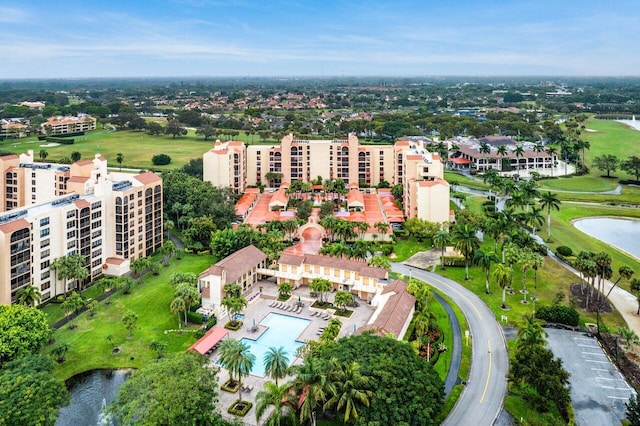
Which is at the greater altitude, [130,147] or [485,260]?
[130,147]

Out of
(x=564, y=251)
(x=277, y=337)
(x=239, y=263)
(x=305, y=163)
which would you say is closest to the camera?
(x=277, y=337)

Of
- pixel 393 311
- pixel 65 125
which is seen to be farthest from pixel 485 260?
pixel 65 125

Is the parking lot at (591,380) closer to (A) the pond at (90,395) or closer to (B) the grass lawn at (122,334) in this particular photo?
(B) the grass lawn at (122,334)

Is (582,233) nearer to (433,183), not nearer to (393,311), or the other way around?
(433,183)

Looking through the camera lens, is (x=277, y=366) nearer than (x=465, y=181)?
Yes

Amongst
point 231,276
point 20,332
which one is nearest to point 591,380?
point 231,276

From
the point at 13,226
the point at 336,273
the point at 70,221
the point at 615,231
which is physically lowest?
the point at 336,273

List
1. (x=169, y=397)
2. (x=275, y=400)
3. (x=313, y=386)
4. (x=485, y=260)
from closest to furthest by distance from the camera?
(x=169, y=397) → (x=313, y=386) → (x=275, y=400) → (x=485, y=260)

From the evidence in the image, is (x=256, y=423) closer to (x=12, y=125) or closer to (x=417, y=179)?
(x=417, y=179)
